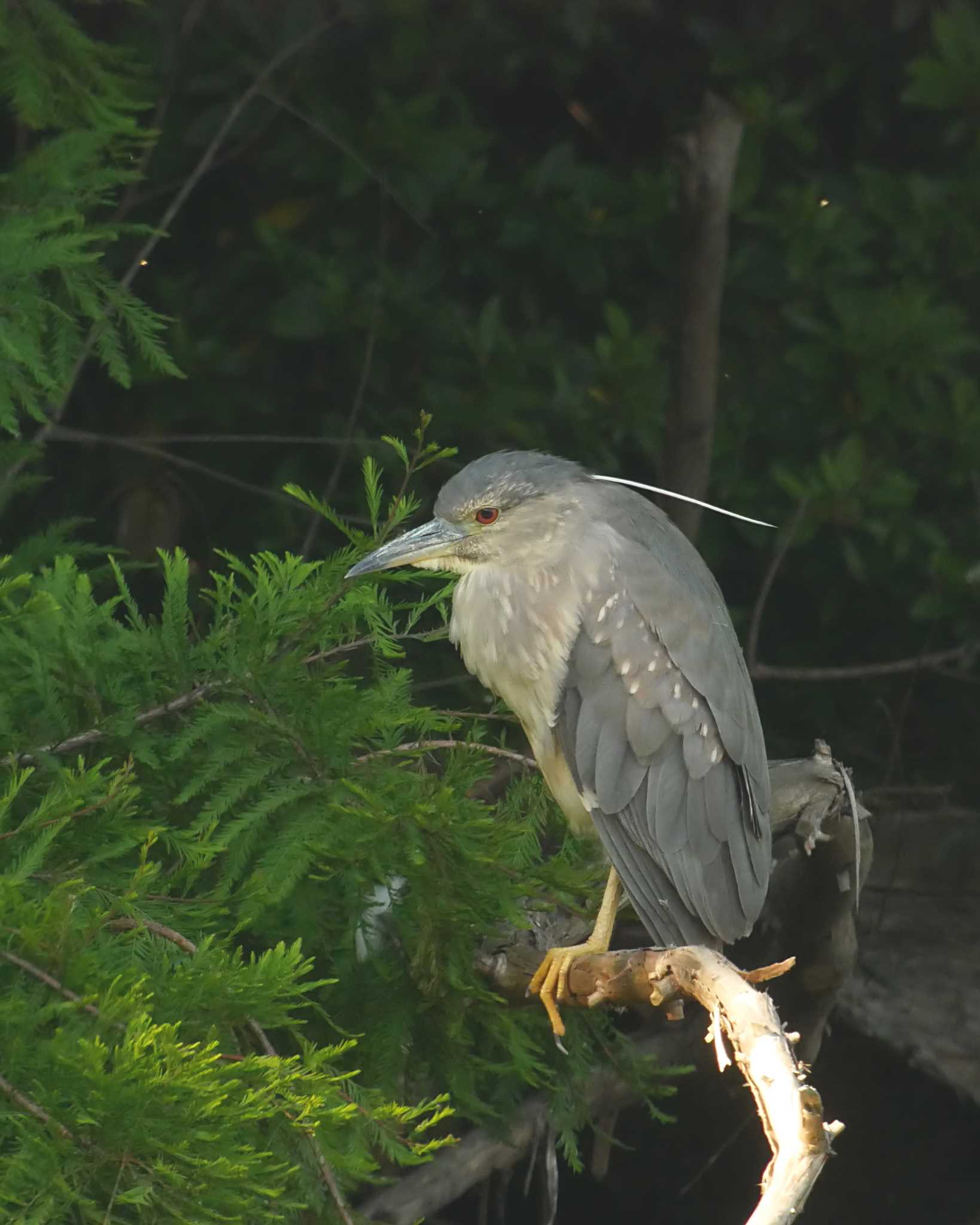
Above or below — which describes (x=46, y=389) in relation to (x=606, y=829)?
above

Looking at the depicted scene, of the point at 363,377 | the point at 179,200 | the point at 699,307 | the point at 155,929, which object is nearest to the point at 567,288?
the point at 699,307

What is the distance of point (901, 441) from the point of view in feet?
10.9

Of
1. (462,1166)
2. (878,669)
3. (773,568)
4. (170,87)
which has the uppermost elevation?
(170,87)

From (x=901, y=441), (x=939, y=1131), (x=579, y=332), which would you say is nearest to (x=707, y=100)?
(x=579, y=332)

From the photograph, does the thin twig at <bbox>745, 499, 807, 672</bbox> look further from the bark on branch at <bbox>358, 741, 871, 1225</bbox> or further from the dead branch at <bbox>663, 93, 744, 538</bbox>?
the bark on branch at <bbox>358, 741, 871, 1225</bbox>

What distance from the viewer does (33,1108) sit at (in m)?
1.19

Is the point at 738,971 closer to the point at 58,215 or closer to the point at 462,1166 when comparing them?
the point at 462,1166

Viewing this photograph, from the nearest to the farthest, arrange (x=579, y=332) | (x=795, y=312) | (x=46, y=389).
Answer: (x=46, y=389) → (x=795, y=312) → (x=579, y=332)

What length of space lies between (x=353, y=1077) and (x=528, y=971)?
0.32m

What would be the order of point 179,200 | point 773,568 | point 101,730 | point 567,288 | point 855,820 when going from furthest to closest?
1. point 567,288
2. point 773,568
3. point 179,200
4. point 855,820
5. point 101,730

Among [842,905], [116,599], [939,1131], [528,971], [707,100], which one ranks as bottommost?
[939,1131]

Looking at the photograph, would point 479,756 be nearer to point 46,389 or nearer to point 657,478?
point 46,389

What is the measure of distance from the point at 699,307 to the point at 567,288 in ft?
1.66

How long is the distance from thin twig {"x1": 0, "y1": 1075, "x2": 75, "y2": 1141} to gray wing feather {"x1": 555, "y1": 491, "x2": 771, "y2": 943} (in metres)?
0.99
